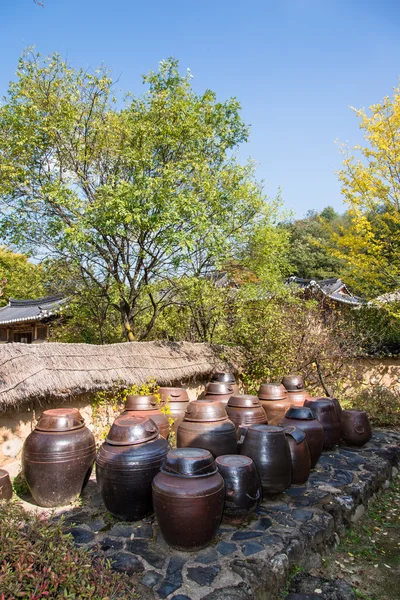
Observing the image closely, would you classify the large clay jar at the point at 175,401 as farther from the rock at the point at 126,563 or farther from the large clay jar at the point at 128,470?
the rock at the point at 126,563

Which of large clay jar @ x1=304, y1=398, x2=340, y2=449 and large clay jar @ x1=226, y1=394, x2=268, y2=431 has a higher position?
large clay jar @ x1=226, y1=394, x2=268, y2=431

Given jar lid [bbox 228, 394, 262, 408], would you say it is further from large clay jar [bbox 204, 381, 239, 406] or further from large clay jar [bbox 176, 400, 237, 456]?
large clay jar [bbox 204, 381, 239, 406]

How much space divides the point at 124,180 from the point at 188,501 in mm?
5907

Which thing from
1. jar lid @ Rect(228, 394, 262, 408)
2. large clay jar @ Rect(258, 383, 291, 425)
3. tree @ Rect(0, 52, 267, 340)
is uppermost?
tree @ Rect(0, 52, 267, 340)

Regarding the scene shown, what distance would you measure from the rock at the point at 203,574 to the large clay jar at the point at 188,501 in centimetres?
22

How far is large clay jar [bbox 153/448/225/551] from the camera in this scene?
323 cm

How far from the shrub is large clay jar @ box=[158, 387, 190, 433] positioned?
133 inches

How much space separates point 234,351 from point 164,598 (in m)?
6.38

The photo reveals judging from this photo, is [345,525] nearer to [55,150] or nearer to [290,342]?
[290,342]

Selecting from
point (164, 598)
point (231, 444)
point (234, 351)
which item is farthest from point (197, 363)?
point (164, 598)

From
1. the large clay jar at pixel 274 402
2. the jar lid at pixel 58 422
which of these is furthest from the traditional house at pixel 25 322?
the jar lid at pixel 58 422

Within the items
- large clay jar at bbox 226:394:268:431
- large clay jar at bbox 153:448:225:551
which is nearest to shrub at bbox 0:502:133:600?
large clay jar at bbox 153:448:225:551

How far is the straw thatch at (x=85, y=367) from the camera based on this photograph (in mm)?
4922

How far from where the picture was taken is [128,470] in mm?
3758
